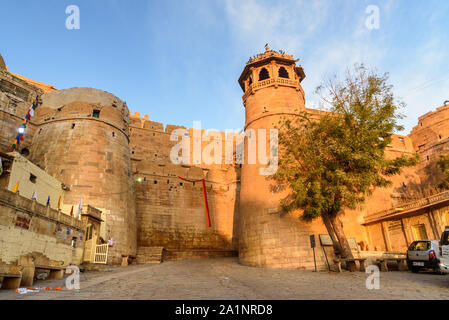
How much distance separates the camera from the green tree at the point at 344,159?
14094 millimetres

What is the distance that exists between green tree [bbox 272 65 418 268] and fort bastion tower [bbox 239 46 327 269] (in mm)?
1757

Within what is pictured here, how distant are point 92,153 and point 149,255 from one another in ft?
27.2

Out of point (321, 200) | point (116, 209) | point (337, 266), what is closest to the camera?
point (337, 266)

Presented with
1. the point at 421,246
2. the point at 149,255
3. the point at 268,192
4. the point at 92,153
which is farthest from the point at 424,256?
the point at 92,153

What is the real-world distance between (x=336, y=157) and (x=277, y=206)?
474cm

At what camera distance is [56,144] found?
822 inches

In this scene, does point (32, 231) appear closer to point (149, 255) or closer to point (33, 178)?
point (33, 178)

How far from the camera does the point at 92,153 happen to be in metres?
20.6

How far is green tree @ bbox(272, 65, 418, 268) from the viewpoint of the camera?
46.2 ft

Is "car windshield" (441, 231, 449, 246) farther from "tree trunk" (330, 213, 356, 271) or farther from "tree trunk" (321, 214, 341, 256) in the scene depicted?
"tree trunk" (321, 214, 341, 256)
